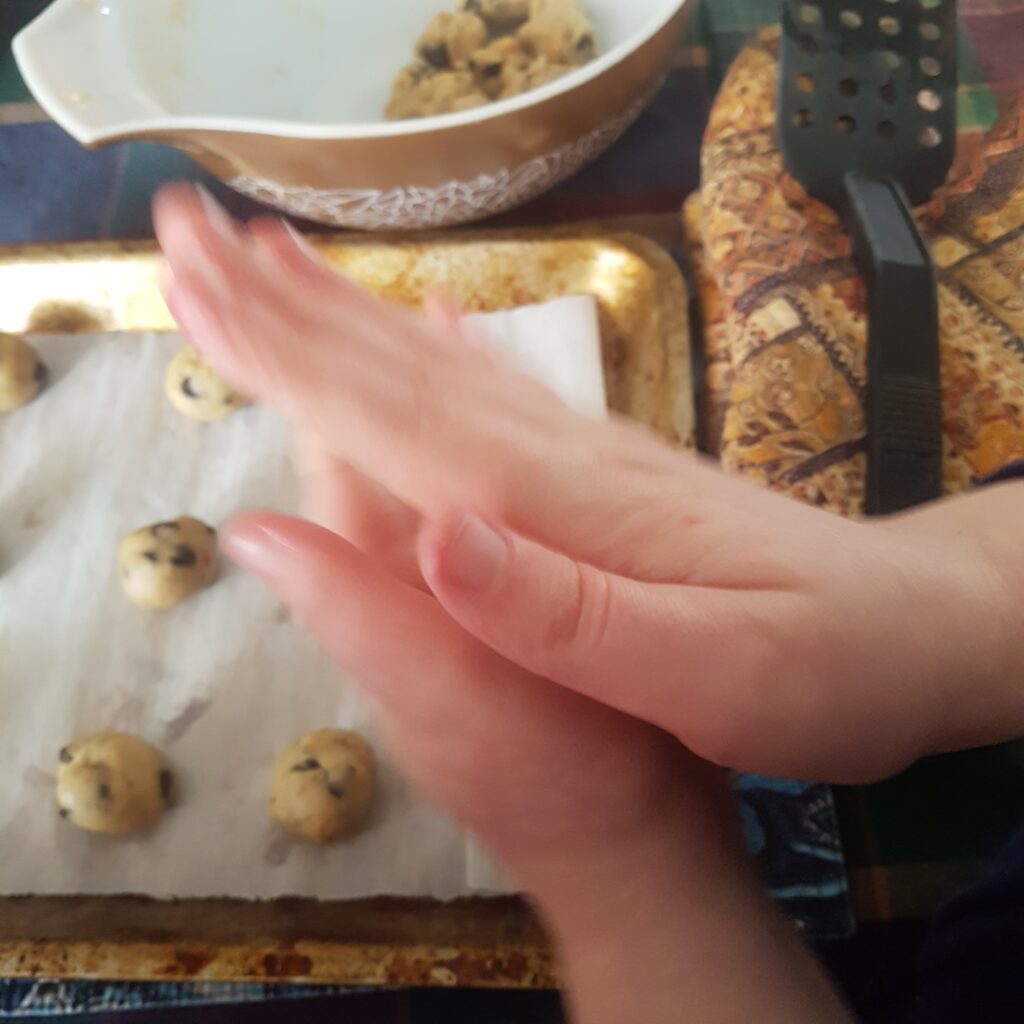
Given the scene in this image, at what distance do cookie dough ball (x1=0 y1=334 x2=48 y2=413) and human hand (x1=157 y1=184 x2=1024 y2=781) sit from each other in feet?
1.22

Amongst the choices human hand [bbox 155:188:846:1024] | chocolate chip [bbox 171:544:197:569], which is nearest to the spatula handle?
human hand [bbox 155:188:846:1024]

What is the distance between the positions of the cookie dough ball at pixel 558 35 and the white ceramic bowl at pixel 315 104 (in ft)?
0.17

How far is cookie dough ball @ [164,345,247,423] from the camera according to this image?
2.10 feet

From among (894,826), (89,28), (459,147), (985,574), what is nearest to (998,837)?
(894,826)

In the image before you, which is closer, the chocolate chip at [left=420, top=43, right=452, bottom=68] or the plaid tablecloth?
the plaid tablecloth

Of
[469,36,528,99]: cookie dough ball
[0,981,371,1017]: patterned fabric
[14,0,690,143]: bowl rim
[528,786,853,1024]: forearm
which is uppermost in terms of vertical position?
[469,36,528,99]: cookie dough ball

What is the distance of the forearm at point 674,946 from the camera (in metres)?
0.34

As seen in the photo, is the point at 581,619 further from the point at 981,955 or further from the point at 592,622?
the point at 981,955

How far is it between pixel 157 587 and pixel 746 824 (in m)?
0.41

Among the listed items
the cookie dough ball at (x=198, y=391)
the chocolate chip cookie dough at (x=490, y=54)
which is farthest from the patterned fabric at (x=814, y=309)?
the cookie dough ball at (x=198, y=391)

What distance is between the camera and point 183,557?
59 cm

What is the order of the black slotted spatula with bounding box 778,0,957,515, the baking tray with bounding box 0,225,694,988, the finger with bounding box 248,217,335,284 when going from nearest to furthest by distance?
the finger with bounding box 248,217,335,284
the baking tray with bounding box 0,225,694,988
the black slotted spatula with bounding box 778,0,957,515

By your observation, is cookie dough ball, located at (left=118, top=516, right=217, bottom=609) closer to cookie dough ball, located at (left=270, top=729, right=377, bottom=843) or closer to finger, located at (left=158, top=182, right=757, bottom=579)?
cookie dough ball, located at (left=270, top=729, right=377, bottom=843)

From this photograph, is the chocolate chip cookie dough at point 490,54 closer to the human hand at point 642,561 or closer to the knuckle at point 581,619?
the human hand at point 642,561
